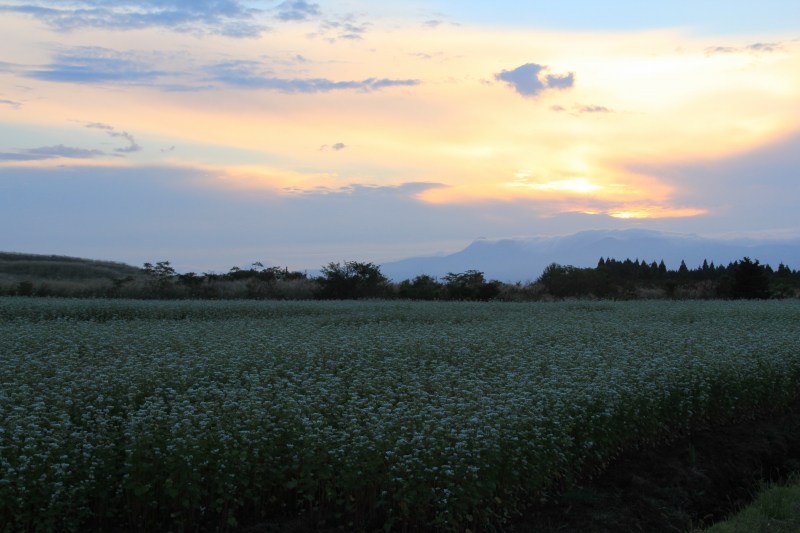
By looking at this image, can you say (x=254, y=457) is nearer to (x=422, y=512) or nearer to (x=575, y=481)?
(x=422, y=512)

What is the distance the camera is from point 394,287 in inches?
1406

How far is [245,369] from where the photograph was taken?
10500 millimetres

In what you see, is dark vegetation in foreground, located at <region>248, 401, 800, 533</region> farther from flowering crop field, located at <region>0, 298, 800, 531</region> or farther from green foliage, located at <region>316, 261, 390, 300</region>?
green foliage, located at <region>316, 261, 390, 300</region>

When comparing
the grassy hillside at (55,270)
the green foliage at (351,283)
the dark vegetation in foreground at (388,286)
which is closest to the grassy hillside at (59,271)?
the grassy hillside at (55,270)

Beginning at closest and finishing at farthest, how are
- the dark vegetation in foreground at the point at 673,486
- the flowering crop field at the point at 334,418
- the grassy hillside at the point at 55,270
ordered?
the flowering crop field at the point at 334,418, the dark vegetation in foreground at the point at 673,486, the grassy hillside at the point at 55,270

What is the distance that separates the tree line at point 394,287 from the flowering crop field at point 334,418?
751 inches

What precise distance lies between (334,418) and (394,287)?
2786 cm

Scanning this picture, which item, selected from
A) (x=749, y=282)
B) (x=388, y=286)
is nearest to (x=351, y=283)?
(x=388, y=286)

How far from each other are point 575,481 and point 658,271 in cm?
4547

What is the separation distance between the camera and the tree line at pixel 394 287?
1281 inches

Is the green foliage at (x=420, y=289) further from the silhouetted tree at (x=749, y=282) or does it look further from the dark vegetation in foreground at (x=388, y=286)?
the silhouetted tree at (x=749, y=282)

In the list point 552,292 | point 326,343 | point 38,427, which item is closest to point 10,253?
point 552,292

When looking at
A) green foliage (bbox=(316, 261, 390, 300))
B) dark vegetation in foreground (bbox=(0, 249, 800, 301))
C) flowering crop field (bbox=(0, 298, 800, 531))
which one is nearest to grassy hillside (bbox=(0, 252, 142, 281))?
dark vegetation in foreground (bbox=(0, 249, 800, 301))

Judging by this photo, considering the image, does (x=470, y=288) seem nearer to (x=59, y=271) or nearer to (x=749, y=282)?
(x=749, y=282)
